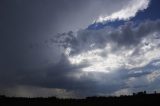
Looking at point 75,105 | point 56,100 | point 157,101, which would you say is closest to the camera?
point 157,101

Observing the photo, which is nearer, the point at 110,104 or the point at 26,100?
the point at 110,104

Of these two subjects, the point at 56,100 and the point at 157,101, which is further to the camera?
the point at 56,100

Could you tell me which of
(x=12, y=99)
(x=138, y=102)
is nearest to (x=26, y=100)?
(x=12, y=99)

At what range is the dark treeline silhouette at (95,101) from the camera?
4516cm

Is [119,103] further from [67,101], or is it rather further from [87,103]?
[67,101]

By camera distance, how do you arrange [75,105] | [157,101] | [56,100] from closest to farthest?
1. [157,101]
2. [75,105]
3. [56,100]

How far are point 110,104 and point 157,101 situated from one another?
6.78 meters

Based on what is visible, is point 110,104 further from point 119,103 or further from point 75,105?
point 75,105

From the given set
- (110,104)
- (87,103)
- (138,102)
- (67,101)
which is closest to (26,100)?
(67,101)

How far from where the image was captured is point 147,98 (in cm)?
4556

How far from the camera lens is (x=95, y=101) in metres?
48.0

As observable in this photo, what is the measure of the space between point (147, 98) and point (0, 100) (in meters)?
23.4

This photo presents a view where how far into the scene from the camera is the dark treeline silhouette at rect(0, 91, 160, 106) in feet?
148

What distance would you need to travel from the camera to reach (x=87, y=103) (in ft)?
156
